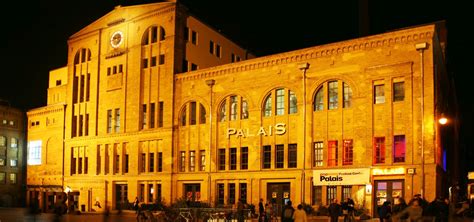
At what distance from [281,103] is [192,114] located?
9.00 m

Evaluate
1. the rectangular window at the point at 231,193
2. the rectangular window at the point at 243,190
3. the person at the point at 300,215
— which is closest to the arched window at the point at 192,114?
the rectangular window at the point at 231,193

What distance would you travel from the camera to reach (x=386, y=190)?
38156 millimetres

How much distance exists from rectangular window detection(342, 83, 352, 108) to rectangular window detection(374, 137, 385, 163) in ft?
10.5

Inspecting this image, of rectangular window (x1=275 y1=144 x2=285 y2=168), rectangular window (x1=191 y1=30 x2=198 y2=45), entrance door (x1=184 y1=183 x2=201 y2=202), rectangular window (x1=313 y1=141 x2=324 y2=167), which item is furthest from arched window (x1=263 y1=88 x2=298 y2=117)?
rectangular window (x1=191 y1=30 x2=198 y2=45)

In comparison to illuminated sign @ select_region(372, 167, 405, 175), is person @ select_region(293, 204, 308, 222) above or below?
below

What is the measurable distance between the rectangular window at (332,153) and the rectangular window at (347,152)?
67 cm

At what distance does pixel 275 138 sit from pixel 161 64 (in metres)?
14.3

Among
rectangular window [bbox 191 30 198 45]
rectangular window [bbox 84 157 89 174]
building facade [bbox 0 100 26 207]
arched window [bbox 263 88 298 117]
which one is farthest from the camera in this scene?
building facade [bbox 0 100 26 207]

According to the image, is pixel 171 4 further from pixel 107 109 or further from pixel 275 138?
pixel 275 138

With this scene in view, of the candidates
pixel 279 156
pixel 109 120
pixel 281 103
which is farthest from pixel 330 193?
pixel 109 120

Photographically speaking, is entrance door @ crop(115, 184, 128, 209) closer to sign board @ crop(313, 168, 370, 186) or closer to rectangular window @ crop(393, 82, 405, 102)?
sign board @ crop(313, 168, 370, 186)

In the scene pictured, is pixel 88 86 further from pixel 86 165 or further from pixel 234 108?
pixel 234 108

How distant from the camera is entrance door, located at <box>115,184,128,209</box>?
5306cm

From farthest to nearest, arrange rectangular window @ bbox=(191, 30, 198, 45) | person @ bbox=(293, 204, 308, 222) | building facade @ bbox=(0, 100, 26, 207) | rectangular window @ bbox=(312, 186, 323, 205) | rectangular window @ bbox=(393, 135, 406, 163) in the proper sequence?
building facade @ bbox=(0, 100, 26, 207), rectangular window @ bbox=(191, 30, 198, 45), rectangular window @ bbox=(312, 186, 323, 205), rectangular window @ bbox=(393, 135, 406, 163), person @ bbox=(293, 204, 308, 222)
